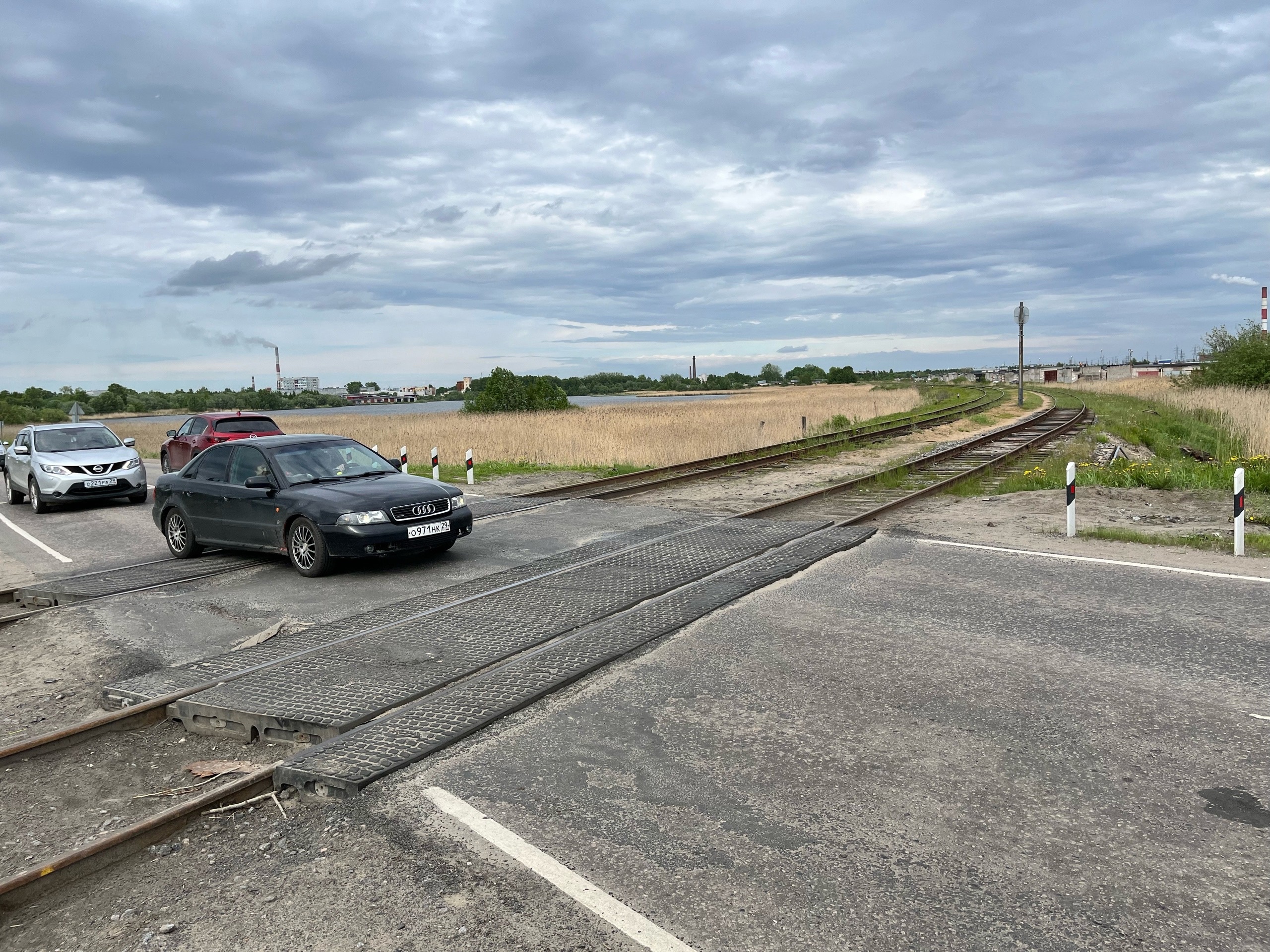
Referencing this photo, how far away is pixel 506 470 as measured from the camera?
70.6 ft

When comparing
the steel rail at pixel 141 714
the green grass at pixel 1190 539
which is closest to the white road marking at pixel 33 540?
the steel rail at pixel 141 714

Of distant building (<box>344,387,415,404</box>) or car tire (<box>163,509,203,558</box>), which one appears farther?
distant building (<box>344,387,415,404</box>)

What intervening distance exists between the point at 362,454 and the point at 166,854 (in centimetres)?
733

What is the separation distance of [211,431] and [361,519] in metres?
11.1

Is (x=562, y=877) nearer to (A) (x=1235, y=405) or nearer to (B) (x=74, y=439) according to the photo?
(B) (x=74, y=439)

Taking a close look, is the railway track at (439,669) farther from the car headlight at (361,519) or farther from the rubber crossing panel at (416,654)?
the car headlight at (361,519)

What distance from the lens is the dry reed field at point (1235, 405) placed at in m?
22.4

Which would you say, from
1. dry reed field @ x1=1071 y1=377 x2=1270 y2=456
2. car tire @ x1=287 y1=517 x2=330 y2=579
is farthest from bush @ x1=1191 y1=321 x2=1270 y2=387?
car tire @ x1=287 y1=517 x2=330 y2=579

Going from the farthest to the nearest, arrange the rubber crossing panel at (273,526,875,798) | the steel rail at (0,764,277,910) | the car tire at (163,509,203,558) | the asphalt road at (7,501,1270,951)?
the car tire at (163,509,203,558) < the rubber crossing panel at (273,526,875,798) < the steel rail at (0,764,277,910) < the asphalt road at (7,501,1270,951)

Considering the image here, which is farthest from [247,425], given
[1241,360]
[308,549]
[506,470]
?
[1241,360]

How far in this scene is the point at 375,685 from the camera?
5625mm

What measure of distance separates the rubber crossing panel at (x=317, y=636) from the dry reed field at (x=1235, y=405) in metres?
18.3

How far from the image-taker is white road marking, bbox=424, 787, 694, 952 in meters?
3.05

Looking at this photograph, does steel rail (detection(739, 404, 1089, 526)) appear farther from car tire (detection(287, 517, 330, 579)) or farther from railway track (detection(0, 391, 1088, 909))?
car tire (detection(287, 517, 330, 579))
